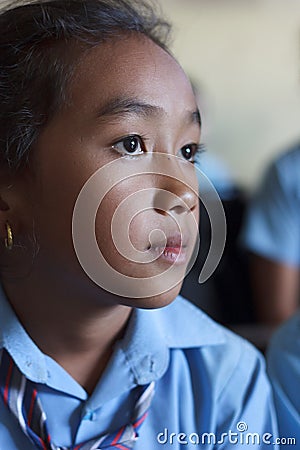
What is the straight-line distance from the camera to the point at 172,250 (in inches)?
16.5

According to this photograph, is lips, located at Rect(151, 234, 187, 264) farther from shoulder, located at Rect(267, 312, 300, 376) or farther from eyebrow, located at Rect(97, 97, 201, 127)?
shoulder, located at Rect(267, 312, 300, 376)

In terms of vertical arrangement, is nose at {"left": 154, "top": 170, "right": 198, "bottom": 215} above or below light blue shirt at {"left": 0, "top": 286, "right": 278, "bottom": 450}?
above

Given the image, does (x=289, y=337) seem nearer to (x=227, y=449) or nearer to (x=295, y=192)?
(x=227, y=449)

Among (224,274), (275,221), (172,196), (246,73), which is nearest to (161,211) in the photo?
(172,196)

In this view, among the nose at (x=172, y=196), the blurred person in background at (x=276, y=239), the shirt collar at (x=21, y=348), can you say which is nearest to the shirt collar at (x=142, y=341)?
the shirt collar at (x=21, y=348)

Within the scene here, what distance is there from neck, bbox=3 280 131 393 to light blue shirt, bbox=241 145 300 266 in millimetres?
615

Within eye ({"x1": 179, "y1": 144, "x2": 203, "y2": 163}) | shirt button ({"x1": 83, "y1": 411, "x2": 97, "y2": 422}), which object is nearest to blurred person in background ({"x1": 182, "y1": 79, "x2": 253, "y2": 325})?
eye ({"x1": 179, "y1": 144, "x2": 203, "y2": 163})

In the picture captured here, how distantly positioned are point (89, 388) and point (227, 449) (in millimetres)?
105

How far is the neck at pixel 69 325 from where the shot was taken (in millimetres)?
472

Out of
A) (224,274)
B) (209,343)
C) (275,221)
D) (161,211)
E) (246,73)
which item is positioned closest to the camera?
(161,211)

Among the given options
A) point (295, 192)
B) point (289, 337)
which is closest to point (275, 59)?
point (295, 192)

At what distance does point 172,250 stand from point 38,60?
0.15m

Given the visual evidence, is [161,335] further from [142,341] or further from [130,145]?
[130,145]

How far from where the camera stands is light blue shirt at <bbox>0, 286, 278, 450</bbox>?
0.46 m
